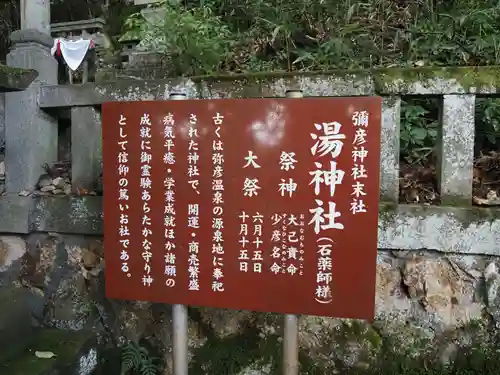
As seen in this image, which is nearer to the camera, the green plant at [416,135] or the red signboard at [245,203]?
the red signboard at [245,203]

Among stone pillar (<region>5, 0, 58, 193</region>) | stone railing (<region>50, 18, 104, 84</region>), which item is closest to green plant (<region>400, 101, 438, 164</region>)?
stone pillar (<region>5, 0, 58, 193</region>)

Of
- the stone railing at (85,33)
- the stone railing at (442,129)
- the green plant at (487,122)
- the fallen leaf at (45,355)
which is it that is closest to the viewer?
the stone railing at (442,129)

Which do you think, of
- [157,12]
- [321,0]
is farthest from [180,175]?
[157,12]

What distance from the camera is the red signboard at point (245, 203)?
2082 mm

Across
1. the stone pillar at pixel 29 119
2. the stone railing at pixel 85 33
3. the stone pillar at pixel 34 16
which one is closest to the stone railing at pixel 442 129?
the stone pillar at pixel 29 119

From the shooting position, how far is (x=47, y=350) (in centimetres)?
278

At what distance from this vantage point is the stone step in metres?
2.53

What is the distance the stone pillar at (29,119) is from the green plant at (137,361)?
1413 millimetres

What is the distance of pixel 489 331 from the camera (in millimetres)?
2559

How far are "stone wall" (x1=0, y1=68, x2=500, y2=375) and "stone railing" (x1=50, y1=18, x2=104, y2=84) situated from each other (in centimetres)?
418

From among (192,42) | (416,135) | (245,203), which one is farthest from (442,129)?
(192,42)

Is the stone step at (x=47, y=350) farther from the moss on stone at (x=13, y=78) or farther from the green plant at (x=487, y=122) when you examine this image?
the green plant at (x=487, y=122)

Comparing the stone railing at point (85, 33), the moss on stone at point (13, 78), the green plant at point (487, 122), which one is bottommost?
the green plant at point (487, 122)

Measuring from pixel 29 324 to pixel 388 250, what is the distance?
97.7 inches
